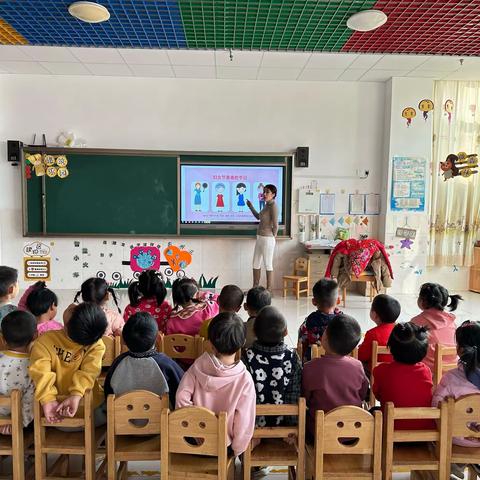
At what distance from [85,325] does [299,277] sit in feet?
14.1

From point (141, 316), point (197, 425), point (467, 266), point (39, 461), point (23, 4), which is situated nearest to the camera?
point (197, 425)

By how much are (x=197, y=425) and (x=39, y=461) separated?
67cm

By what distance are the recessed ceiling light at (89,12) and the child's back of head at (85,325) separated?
160 centimetres

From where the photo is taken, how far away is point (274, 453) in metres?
1.76

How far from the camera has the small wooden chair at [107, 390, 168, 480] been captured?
1618mm

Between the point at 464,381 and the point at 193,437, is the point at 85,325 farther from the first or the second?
the point at 464,381

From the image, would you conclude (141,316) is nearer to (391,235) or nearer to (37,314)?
(37,314)

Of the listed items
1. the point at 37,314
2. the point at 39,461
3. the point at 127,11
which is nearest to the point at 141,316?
the point at 39,461

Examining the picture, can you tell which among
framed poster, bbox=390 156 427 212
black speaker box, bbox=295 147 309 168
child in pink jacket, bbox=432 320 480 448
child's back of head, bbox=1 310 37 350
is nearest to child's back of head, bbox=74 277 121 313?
child's back of head, bbox=1 310 37 350

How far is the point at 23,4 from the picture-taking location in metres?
2.40

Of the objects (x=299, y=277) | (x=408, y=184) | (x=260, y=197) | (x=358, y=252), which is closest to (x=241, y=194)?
(x=260, y=197)

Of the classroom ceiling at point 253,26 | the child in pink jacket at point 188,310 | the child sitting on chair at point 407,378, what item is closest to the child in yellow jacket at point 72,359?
the child in pink jacket at point 188,310

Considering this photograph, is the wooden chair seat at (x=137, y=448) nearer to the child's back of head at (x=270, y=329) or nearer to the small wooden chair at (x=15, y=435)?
the small wooden chair at (x=15, y=435)

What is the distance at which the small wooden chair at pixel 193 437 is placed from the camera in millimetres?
1526
